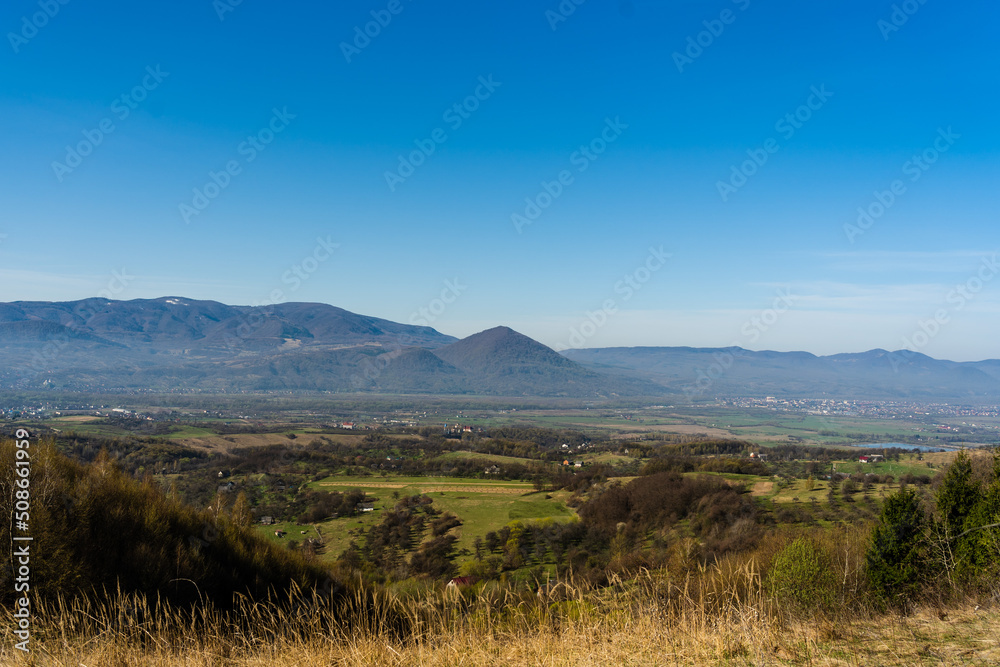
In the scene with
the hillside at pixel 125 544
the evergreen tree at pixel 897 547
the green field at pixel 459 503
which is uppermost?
the hillside at pixel 125 544

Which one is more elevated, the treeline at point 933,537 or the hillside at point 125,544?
the hillside at point 125,544

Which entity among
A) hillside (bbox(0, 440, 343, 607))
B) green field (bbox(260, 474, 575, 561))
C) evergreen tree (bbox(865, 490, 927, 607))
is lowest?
green field (bbox(260, 474, 575, 561))

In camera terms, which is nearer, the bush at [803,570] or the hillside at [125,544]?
the hillside at [125,544]

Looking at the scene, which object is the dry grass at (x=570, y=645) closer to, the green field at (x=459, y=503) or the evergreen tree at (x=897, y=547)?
the evergreen tree at (x=897, y=547)

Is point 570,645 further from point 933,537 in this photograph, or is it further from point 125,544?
point 933,537

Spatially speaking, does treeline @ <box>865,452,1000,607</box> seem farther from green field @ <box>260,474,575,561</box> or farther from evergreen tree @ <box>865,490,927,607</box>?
green field @ <box>260,474,575,561</box>

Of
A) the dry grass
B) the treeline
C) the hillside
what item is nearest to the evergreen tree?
the treeline

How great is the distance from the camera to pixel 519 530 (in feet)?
104

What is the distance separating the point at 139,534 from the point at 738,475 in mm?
52206

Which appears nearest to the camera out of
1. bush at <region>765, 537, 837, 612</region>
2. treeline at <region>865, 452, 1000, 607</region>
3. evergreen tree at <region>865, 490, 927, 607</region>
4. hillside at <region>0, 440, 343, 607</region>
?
hillside at <region>0, 440, 343, 607</region>

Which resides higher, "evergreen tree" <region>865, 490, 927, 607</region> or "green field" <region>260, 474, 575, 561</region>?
"evergreen tree" <region>865, 490, 927, 607</region>

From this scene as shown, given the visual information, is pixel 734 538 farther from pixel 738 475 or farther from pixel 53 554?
pixel 738 475

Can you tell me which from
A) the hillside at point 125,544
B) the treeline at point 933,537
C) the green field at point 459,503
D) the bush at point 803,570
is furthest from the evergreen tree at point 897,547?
the green field at point 459,503

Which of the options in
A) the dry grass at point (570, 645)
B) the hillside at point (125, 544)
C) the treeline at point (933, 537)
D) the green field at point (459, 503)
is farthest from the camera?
the green field at point (459, 503)
